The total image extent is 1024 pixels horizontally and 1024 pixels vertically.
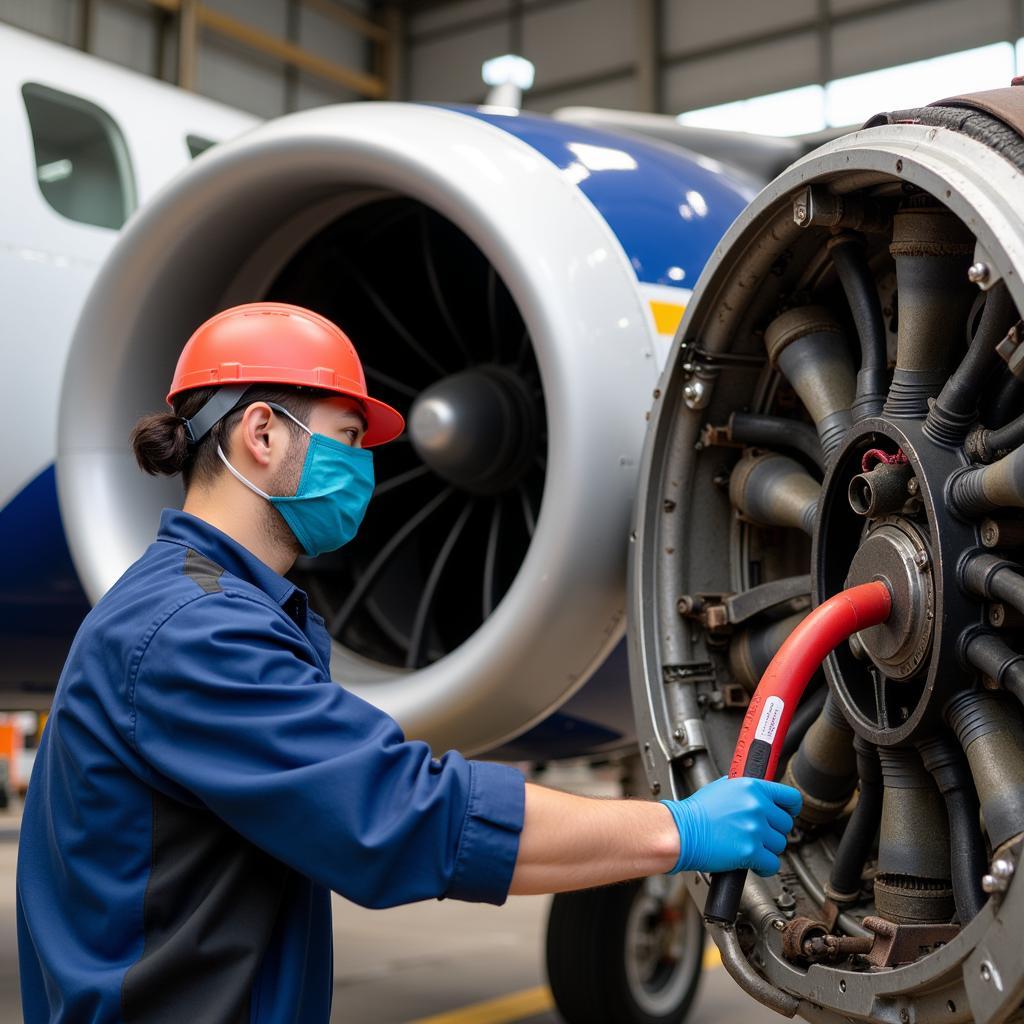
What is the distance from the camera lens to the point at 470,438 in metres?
2.83

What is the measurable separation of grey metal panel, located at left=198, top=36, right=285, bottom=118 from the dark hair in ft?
55.8

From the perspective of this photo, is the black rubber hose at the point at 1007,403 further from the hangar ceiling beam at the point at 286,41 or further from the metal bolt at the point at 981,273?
the hangar ceiling beam at the point at 286,41

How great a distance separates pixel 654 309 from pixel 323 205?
0.93 m

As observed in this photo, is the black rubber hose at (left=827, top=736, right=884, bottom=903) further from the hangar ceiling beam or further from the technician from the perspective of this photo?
the hangar ceiling beam

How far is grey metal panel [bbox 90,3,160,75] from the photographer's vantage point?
1698 cm

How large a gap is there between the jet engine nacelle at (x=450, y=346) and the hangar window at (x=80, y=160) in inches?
30.9

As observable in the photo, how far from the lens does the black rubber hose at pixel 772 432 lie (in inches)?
87.2

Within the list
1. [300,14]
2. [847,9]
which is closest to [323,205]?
[847,9]

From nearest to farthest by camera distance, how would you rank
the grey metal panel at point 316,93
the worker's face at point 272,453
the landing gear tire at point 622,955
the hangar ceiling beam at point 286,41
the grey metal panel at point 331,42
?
the worker's face at point 272,453, the landing gear tire at point 622,955, the hangar ceiling beam at point 286,41, the grey metal panel at point 316,93, the grey metal panel at point 331,42

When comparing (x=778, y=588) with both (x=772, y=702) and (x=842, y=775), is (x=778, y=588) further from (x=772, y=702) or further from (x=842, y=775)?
(x=772, y=702)

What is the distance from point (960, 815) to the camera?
1.78 m

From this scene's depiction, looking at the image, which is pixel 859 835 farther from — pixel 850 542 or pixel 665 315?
pixel 665 315

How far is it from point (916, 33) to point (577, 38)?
16.5 ft

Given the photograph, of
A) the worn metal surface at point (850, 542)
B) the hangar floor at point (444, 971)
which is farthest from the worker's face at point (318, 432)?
the hangar floor at point (444, 971)
